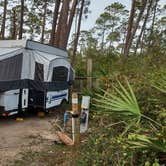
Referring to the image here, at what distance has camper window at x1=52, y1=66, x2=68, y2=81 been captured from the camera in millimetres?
8834

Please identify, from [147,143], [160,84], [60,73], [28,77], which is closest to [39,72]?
[28,77]

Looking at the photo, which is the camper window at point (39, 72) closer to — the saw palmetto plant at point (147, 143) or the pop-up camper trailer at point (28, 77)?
the pop-up camper trailer at point (28, 77)

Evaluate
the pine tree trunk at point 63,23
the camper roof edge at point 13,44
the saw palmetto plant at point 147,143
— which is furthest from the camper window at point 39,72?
the saw palmetto plant at point 147,143

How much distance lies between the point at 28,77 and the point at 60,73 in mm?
1258

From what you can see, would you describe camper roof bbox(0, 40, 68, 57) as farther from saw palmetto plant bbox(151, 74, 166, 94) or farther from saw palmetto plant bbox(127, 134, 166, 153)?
saw palmetto plant bbox(127, 134, 166, 153)

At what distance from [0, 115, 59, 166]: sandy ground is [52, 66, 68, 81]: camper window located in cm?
144

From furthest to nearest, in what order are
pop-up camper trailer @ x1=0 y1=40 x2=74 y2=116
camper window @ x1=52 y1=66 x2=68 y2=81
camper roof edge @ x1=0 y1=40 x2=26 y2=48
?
1. camper window @ x1=52 y1=66 x2=68 y2=81
2. camper roof edge @ x1=0 y1=40 x2=26 y2=48
3. pop-up camper trailer @ x1=0 y1=40 x2=74 y2=116

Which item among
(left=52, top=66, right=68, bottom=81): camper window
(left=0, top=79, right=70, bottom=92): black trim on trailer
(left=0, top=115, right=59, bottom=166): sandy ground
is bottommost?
(left=0, top=115, right=59, bottom=166): sandy ground

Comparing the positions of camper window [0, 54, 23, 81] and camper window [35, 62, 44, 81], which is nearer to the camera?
camper window [0, 54, 23, 81]

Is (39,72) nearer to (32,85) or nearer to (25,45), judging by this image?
(32,85)

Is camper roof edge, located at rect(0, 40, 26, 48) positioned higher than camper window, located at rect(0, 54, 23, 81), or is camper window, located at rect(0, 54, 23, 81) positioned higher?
camper roof edge, located at rect(0, 40, 26, 48)

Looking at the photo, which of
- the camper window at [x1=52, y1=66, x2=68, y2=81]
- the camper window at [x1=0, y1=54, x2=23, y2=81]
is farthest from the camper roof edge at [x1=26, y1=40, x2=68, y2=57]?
the camper window at [x1=52, y1=66, x2=68, y2=81]

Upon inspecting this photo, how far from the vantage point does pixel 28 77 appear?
8.46 m

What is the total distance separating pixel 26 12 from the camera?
24.4 metres
